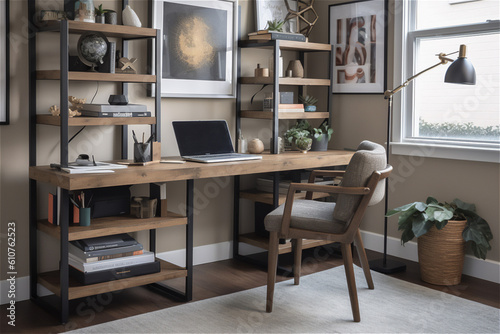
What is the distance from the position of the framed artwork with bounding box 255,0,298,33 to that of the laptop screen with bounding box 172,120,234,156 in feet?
3.07

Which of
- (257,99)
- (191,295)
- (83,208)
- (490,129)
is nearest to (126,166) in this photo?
(83,208)

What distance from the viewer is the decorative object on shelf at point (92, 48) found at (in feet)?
10.1

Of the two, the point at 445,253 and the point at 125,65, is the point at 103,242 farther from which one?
the point at 445,253

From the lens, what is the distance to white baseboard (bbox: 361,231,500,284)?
11.9ft

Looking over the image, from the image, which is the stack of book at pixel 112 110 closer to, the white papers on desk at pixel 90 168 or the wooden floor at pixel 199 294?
the white papers on desk at pixel 90 168

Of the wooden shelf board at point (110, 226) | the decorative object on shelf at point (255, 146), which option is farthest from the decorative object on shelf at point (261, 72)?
the wooden shelf board at point (110, 226)

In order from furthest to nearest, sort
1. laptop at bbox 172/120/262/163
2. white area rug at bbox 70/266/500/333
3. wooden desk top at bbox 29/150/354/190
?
laptop at bbox 172/120/262/163
white area rug at bbox 70/266/500/333
wooden desk top at bbox 29/150/354/190

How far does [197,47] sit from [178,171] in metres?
1.09

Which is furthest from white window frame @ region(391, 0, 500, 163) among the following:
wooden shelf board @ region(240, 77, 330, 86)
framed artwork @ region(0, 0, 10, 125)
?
framed artwork @ region(0, 0, 10, 125)

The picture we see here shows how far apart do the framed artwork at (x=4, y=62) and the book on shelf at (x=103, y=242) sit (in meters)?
0.75

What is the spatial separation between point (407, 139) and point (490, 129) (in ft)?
1.95

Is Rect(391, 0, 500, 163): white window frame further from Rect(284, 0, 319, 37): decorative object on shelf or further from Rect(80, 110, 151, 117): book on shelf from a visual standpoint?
Rect(80, 110, 151, 117): book on shelf

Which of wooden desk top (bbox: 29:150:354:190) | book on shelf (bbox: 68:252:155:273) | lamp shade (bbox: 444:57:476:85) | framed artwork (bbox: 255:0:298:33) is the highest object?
framed artwork (bbox: 255:0:298:33)

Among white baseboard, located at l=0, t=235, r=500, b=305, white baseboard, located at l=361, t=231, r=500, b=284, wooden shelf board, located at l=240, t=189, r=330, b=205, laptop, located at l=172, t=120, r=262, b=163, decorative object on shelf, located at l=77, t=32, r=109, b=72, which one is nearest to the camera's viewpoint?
decorative object on shelf, located at l=77, t=32, r=109, b=72
